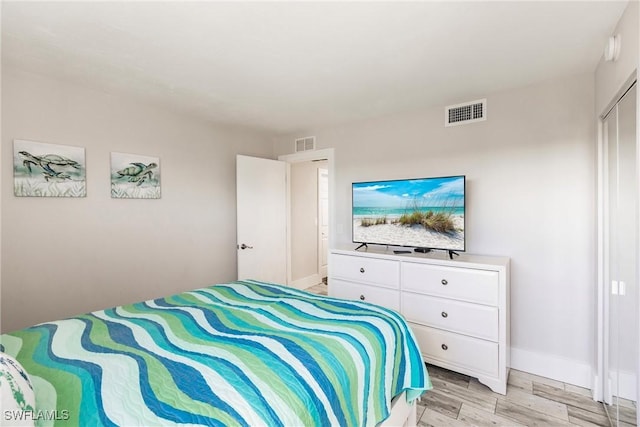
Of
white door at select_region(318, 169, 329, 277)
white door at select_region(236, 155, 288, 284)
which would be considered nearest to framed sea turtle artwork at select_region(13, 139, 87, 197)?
white door at select_region(236, 155, 288, 284)

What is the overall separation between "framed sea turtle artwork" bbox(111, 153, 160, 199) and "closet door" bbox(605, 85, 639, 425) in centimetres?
354

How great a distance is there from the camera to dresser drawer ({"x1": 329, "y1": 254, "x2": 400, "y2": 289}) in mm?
→ 2781

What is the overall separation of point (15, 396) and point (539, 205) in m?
3.17

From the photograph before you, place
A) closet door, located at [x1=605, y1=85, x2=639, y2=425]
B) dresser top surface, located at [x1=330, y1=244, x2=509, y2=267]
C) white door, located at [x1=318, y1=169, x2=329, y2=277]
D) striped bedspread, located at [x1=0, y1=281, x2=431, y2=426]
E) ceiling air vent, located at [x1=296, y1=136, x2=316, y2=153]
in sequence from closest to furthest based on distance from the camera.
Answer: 1. striped bedspread, located at [x1=0, y1=281, x2=431, y2=426]
2. closet door, located at [x1=605, y1=85, x2=639, y2=425]
3. dresser top surface, located at [x1=330, y1=244, x2=509, y2=267]
4. ceiling air vent, located at [x1=296, y1=136, x2=316, y2=153]
5. white door, located at [x1=318, y1=169, x2=329, y2=277]

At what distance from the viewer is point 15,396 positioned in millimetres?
820

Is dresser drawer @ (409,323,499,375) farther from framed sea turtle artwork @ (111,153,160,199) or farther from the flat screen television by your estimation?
framed sea turtle artwork @ (111,153,160,199)

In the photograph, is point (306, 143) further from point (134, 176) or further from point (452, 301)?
point (452, 301)

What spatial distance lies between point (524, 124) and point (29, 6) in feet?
11.1

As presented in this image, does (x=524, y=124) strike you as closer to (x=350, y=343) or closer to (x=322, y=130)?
(x=322, y=130)

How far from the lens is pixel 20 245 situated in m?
2.29

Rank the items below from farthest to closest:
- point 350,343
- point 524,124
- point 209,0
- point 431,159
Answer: point 431,159
point 524,124
point 209,0
point 350,343

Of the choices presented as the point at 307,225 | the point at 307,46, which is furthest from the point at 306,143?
the point at 307,46

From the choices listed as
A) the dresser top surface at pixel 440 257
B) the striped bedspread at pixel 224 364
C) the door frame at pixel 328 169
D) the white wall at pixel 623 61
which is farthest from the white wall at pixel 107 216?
the white wall at pixel 623 61

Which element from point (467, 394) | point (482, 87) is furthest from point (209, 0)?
point (467, 394)
